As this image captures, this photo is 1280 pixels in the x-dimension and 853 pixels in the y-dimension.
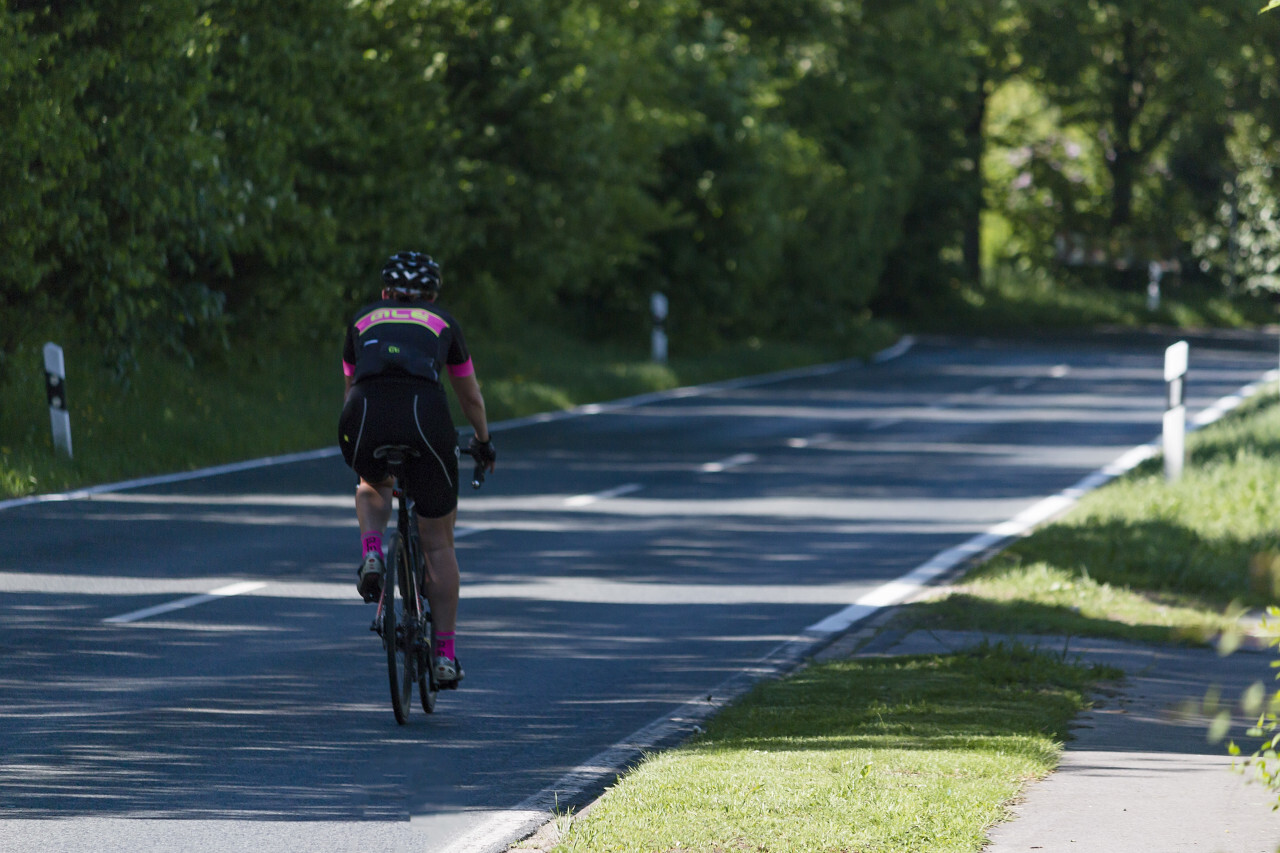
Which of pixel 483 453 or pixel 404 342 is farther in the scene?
pixel 483 453

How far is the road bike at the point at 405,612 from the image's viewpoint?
763 cm

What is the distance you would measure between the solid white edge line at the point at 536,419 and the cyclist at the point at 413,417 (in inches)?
292

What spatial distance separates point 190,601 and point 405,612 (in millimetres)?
3391

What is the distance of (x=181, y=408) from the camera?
769 inches

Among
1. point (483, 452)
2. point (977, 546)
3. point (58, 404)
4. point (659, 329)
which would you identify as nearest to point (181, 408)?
point (58, 404)

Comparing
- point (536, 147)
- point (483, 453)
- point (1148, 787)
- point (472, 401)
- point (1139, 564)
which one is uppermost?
point (536, 147)

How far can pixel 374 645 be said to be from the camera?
31.9ft

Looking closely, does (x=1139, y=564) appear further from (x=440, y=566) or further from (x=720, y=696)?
(x=440, y=566)

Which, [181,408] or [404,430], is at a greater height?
[181,408]

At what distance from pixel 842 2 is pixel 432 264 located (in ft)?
123

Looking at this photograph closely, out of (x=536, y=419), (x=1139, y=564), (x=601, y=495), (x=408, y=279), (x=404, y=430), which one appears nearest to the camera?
(x=404, y=430)

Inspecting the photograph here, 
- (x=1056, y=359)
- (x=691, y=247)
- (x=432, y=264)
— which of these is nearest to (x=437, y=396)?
(x=432, y=264)

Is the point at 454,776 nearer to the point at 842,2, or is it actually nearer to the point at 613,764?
the point at 613,764

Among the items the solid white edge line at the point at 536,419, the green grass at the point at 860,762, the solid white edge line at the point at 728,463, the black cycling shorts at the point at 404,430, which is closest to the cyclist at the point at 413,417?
the black cycling shorts at the point at 404,430
